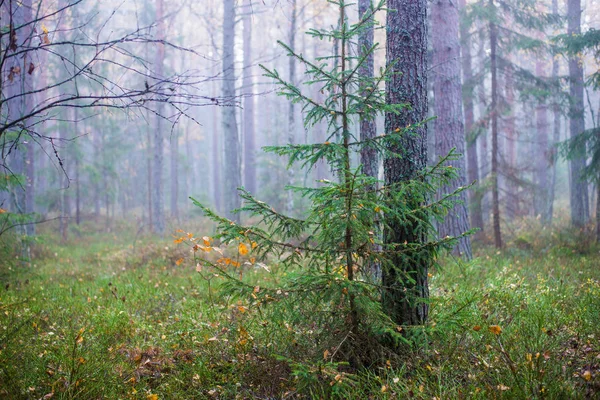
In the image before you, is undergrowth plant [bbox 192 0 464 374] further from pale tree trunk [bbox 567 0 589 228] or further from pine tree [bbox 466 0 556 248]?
pale tree trunk [bbox 567 0 589 228]

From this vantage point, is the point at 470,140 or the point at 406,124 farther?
the point at 470,140

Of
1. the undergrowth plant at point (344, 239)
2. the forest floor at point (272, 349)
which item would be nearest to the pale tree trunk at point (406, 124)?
the undergrowth plant at point (344, 239)

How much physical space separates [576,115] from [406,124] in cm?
1344

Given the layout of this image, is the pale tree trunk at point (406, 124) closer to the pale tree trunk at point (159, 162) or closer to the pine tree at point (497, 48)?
the pine tree at point (497, 48)

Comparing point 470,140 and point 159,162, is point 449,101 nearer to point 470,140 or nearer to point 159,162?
point 470,140

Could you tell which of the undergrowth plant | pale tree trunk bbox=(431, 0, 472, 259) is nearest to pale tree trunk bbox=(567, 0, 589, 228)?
pale tree trunk bbox=(431, 0, 472, 259)

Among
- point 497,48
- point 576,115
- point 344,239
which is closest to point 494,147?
point 497,48

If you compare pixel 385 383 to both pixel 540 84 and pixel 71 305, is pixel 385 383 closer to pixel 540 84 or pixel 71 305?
pixel 71 305

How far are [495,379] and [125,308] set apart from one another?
5439 mm

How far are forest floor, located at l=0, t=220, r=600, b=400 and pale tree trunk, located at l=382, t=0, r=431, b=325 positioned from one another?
335 millimetres

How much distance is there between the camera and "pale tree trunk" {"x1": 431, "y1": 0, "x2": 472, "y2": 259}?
9.34 meters

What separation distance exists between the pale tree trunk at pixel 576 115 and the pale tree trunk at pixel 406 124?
12410 mm

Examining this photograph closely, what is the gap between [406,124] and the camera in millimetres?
4180

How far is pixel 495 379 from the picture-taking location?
343cm
